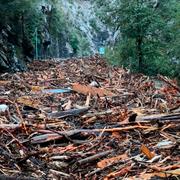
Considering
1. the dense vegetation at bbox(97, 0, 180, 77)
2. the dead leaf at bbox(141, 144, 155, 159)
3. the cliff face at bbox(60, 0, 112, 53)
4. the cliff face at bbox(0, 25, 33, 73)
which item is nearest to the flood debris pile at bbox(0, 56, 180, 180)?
the dead leaf at bbox(141, 144, 155, 159)

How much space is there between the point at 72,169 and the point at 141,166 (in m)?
0.75

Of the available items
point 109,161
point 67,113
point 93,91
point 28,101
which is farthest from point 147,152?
point 93,91

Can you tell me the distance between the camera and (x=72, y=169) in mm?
4508

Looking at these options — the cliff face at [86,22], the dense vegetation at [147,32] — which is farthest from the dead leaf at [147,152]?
the cliff face at [86,22]

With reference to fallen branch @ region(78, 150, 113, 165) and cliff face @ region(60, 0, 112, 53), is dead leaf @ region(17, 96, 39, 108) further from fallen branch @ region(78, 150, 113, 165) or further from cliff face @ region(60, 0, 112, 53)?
cliff face @ region(60, 0, 112, 53)

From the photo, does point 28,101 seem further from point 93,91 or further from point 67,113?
point 93,91

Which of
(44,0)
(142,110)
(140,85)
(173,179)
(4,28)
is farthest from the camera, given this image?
(44,0)

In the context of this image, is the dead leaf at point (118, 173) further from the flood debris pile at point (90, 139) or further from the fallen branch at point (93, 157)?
the fallen branch at point (93, 157)

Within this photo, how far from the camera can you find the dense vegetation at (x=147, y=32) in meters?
18.5

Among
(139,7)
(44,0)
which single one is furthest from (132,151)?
(44,0)

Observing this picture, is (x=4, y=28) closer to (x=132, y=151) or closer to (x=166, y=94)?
(x=166, y=94)

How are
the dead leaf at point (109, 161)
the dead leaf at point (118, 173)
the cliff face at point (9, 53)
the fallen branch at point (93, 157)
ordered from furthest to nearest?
the cliff face at point (9, 53) → the fallen branch at point (93, 157) → the dead leaf at point (109, 161) → the dead leaf at point (118, 173)

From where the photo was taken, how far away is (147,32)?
1878 cm

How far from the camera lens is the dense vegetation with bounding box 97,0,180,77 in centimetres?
1855
